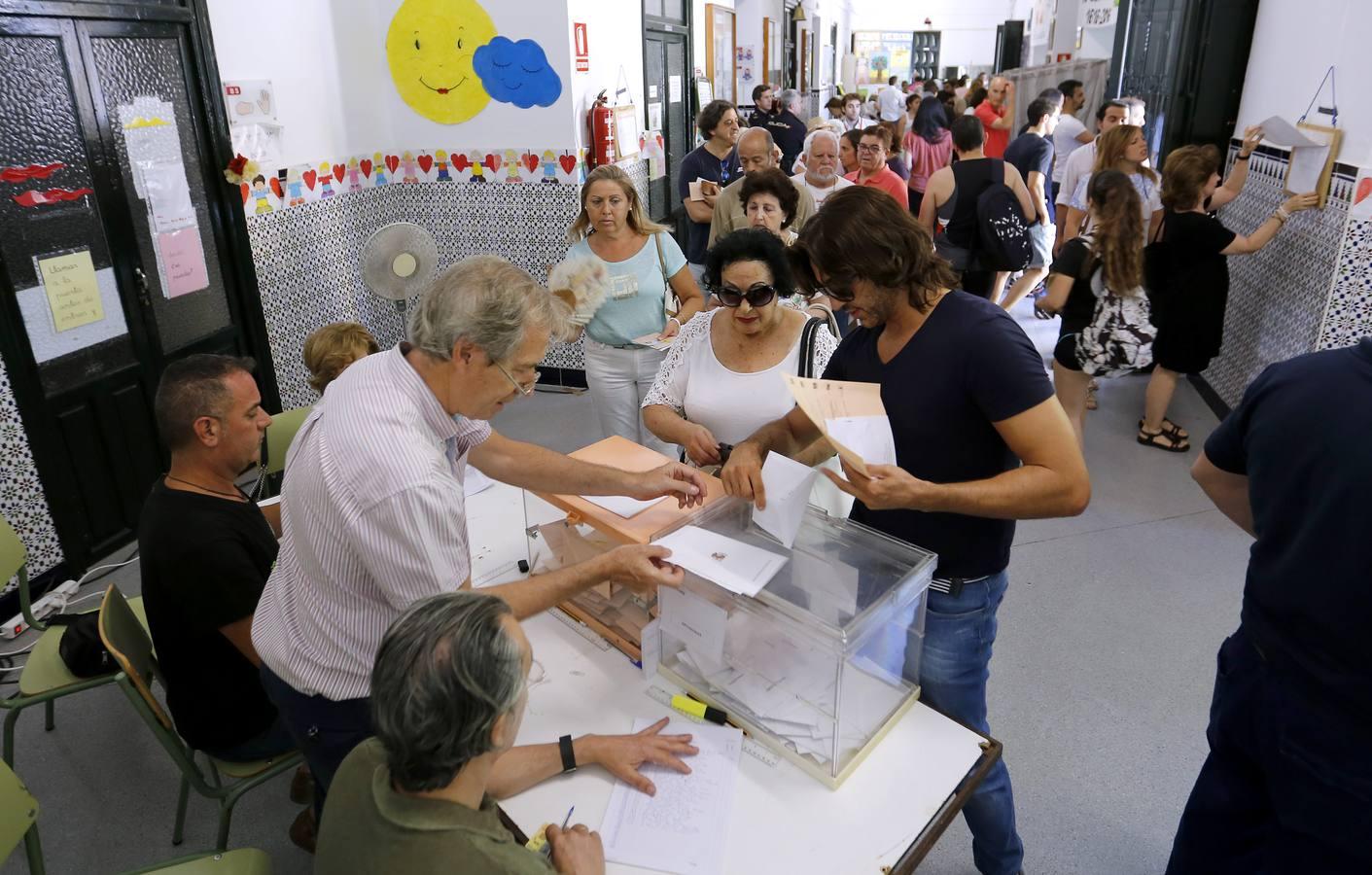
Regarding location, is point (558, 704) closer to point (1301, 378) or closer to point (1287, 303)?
point (1301, 378)

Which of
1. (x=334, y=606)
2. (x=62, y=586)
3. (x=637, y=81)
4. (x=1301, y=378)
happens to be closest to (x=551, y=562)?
(x=334, y=606)

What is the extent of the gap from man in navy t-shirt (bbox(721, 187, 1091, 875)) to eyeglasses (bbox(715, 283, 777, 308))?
42 cm

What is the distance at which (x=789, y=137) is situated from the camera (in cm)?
887

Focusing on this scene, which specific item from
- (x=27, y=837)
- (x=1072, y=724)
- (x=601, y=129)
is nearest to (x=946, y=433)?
(x=1072, y=724)

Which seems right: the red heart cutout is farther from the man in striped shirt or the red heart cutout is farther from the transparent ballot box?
the man in striped shirt

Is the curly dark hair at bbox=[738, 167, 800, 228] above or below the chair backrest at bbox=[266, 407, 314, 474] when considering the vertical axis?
above

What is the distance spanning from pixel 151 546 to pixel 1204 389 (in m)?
A: 6.31

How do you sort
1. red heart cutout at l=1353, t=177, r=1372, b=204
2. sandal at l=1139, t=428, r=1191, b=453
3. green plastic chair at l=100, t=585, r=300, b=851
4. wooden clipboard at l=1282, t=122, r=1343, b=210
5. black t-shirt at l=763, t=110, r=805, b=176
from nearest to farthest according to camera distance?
green plastic chair at l=100, t=585, r=300, b=851
red heart cutout at l=1353, t=177, r=1372, b=204
wooden clipboard at l=1282, t=122, r=1343, b=210
sandal at l=1139, t=428, r=1191, b=453
black t-shirt at l=763, t=110, r=805, b=176

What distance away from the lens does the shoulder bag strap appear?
262cm

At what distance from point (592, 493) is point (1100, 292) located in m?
3.51

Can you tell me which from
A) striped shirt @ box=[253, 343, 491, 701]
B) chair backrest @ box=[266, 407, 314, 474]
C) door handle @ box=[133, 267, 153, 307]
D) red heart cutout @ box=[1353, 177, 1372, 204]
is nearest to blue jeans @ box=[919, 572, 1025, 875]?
striped shirt @ box=[253, 343, 491, 701]

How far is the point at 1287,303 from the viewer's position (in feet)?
15.9

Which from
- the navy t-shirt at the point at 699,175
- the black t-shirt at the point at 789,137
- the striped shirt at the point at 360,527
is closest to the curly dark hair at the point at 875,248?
the striped shirt at the point at 360,527

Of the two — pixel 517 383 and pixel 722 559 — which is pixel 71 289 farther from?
pixel 722 559
